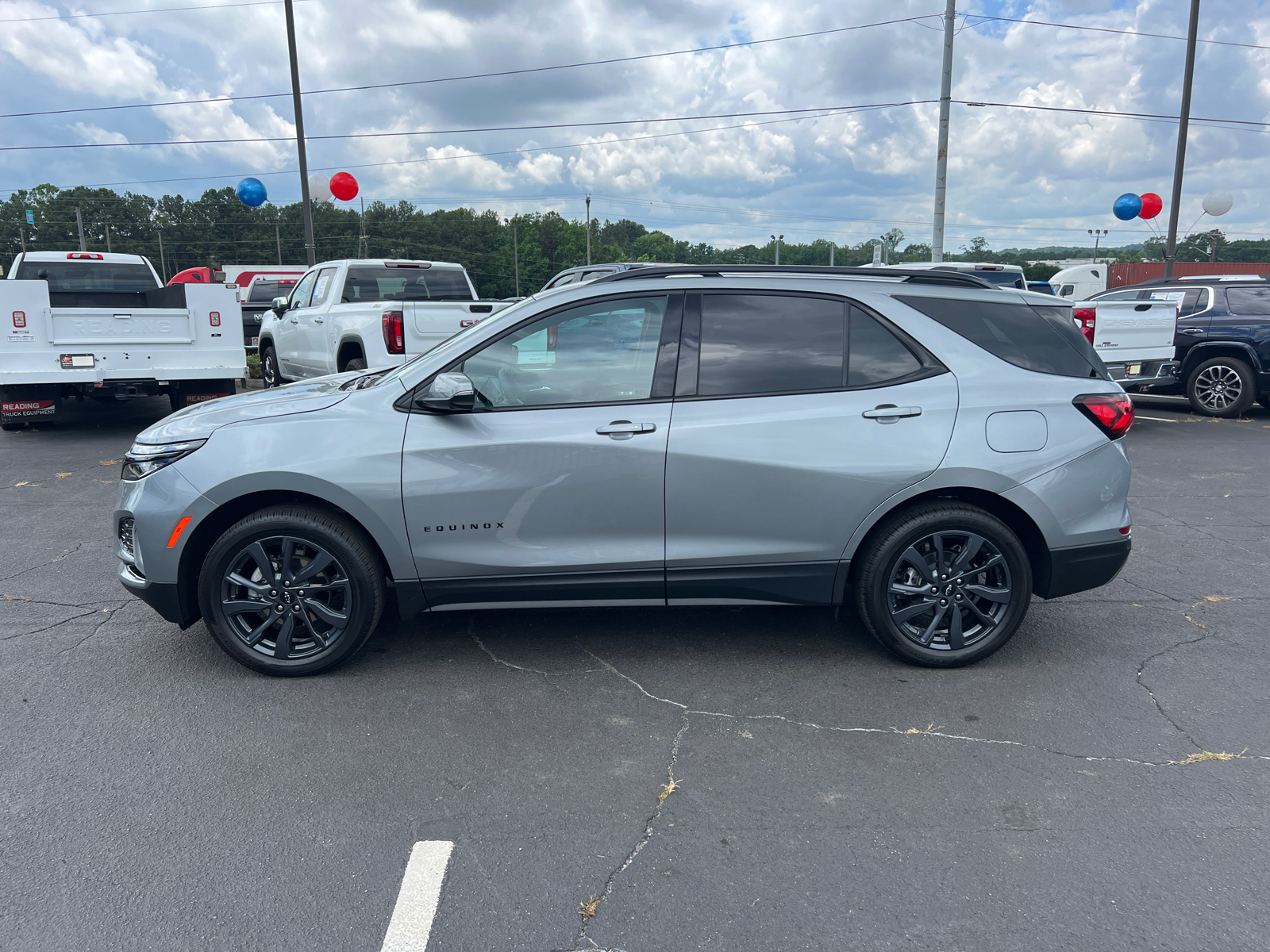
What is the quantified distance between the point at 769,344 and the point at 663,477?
0.81 m

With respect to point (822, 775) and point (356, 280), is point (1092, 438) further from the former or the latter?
point (356, 280)

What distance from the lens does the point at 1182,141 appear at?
21344mm

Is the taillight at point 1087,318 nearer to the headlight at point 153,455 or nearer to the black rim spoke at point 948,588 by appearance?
the black rim spoke at point 948,588

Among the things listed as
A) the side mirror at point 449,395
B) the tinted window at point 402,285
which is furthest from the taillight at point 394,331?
the side mirror at point 449,395

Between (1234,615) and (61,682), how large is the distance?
5.93m

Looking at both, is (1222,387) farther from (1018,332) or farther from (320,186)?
(320,186)

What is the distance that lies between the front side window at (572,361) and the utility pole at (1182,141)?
67.2 feet

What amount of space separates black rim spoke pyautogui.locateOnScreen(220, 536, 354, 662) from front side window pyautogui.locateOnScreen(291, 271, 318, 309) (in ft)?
30.5

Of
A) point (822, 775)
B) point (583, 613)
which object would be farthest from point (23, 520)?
point (822, 775)

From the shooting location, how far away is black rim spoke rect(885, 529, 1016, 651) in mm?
4086

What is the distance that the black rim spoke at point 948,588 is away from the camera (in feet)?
13.4

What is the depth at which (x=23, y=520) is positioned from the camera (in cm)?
694

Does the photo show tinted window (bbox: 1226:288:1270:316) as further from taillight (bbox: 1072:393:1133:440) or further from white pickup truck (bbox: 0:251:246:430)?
white pickup truck (bbox: 0:251:246:430)

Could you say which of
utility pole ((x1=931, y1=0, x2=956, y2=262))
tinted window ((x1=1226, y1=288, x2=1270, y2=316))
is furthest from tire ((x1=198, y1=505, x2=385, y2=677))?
utility pole ((x1=931, y1=0, x2=956, y2=262))
